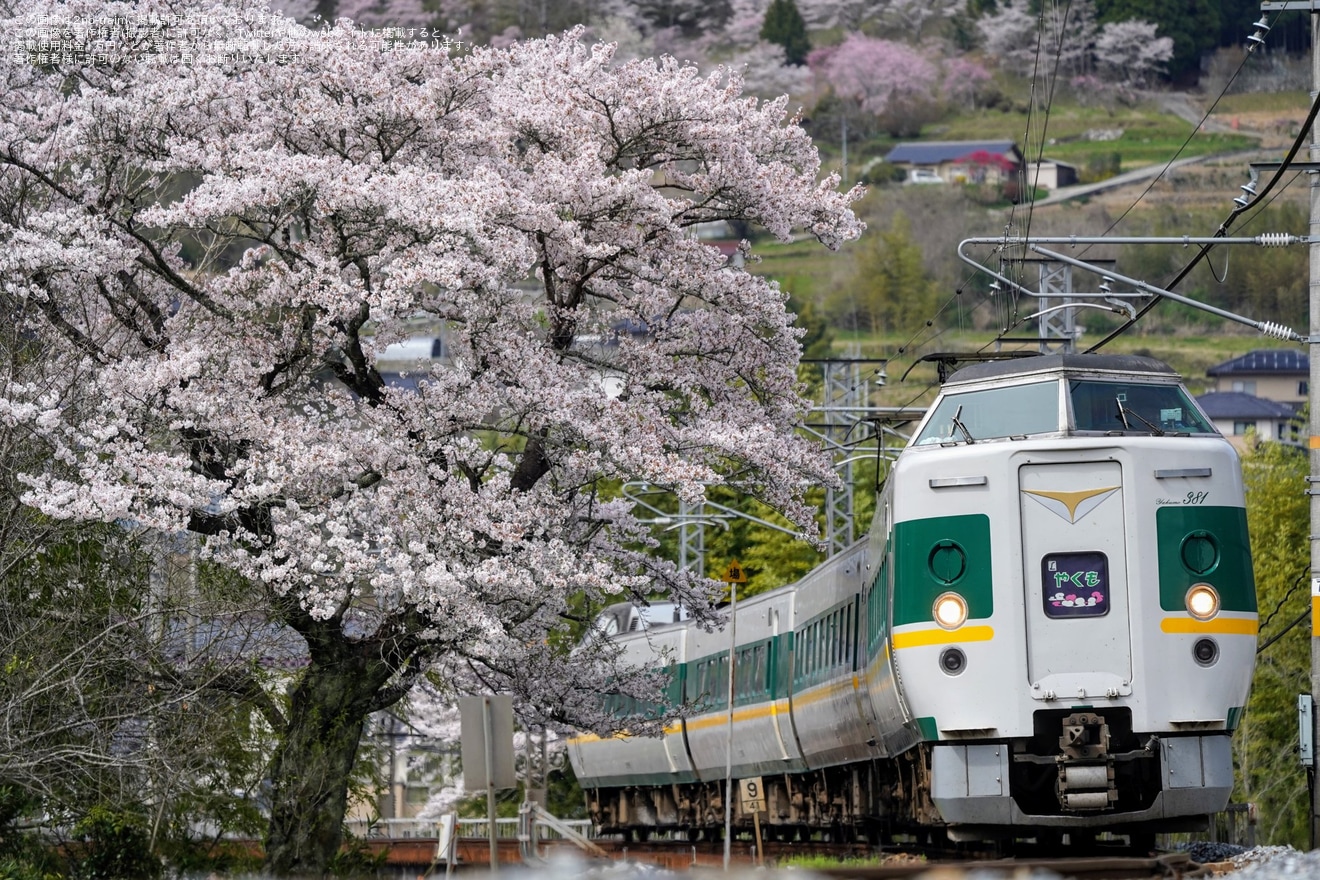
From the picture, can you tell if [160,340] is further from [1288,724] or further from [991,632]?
[1288,724]

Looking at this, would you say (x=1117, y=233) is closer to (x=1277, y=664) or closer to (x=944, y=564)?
(x=1277, y=664)

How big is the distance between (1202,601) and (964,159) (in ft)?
460

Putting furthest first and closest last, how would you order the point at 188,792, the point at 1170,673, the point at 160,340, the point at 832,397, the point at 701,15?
the point at 701,15 < the point at 832,397 < the point at 160,340 < the point at 188,792 < the point at 1170,673

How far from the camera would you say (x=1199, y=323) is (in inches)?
4811

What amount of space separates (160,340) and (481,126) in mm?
3633

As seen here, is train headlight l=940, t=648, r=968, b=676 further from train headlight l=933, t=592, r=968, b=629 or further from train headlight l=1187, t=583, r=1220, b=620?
train headlight l=1187, t=583, r=1220, b=620

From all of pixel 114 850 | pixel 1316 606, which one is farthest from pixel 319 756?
pixel 1316 606

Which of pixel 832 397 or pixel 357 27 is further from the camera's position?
pixel 832 397

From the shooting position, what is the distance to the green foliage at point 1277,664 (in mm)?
41000

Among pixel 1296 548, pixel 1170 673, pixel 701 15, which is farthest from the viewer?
pixel 701 15

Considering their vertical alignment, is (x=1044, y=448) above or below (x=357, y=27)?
below

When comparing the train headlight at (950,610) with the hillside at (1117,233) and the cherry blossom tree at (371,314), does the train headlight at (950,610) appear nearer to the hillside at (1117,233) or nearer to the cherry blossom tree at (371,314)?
the cherry blossom tree at (371,314)

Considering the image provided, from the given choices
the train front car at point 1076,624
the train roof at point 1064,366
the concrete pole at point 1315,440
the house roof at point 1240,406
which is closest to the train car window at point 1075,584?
the train front car at point 1076,624

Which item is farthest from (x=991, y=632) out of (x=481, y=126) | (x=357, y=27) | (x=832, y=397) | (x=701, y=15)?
(x=701, y=15)
